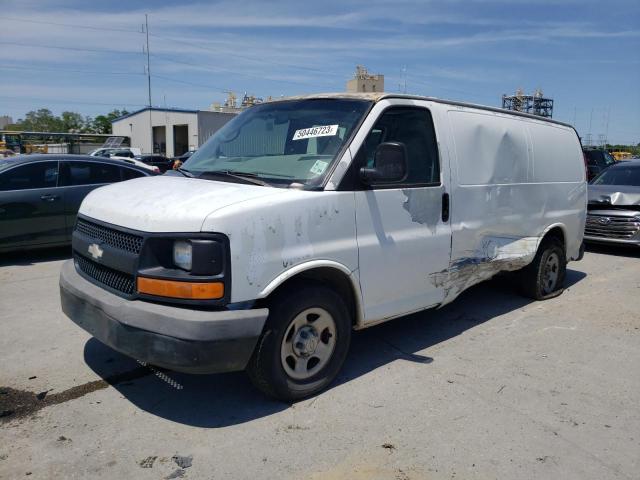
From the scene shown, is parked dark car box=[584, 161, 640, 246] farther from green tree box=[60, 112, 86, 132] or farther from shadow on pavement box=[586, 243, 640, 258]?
green tree box=[60, 112, 86, 132]

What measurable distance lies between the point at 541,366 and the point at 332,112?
272cm

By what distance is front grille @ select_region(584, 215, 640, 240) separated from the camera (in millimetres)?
9242

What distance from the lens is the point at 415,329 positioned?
17.7 ft

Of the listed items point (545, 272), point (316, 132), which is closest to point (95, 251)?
point (316, 132)

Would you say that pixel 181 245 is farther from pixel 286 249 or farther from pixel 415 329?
pixel 415 329

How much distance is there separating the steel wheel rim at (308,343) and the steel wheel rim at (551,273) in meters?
3.64

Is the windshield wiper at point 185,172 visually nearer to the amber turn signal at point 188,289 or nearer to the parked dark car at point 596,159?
the amber turn signal at point 188,289

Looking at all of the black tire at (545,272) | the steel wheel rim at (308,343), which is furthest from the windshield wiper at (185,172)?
the black tire at (545,272)

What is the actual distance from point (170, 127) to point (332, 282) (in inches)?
1910

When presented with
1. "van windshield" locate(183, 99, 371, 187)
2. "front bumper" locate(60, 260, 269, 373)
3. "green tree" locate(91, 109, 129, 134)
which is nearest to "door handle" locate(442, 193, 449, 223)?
"van windshield" locate(183, 99, 371, 187)

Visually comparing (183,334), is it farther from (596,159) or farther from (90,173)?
(596,159)

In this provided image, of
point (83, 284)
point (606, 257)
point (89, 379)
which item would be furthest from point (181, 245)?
point (606, 257)

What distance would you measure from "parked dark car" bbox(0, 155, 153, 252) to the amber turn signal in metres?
5.54

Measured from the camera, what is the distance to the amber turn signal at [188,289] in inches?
124
